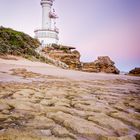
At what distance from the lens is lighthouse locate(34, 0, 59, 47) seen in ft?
202

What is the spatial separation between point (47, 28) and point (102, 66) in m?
31.7

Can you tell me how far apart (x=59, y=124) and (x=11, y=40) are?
21.3 metres

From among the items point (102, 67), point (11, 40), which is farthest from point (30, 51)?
point (102, 67)

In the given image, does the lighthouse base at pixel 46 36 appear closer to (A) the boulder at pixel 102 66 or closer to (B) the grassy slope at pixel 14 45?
(A) the boulder at pixel 102 66

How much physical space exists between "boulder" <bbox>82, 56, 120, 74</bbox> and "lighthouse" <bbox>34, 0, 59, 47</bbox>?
27490 mm

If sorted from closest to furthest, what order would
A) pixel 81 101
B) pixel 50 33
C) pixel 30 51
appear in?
pixel 81 101 → pixel 30 51 → pixel 50 33

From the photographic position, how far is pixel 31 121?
11.2 ft

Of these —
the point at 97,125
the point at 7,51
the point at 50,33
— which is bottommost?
the point at 97,125

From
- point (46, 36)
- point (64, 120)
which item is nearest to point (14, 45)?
point (64, 120)

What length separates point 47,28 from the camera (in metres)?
62.9

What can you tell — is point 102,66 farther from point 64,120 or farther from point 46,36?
point 64,120

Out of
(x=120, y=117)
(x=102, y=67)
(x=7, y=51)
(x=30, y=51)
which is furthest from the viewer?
(x=102, y=67)

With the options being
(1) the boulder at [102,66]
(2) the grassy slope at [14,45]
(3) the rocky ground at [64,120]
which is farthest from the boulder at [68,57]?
(3) the rocky ground at [64,120]

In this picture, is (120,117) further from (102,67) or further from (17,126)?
(102,67)
